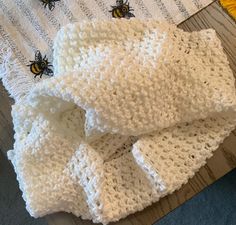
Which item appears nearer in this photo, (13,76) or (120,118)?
(120,118)

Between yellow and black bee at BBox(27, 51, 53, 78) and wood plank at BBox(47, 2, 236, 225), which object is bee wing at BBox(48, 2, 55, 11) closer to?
yellow and black bee at BBox(27, 51, 53, 78)

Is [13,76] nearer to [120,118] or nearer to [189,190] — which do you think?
[120,118]

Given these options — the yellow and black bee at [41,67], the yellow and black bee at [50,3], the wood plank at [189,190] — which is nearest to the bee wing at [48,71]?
the yellow and black bee at [41,67]

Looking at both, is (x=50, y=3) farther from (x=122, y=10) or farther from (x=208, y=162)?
(x=208, y=162)

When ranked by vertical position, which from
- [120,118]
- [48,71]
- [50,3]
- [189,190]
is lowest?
[189,190]

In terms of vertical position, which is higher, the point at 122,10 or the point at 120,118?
the point at 122,10

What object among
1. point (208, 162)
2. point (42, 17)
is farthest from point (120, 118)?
point (42, 17)

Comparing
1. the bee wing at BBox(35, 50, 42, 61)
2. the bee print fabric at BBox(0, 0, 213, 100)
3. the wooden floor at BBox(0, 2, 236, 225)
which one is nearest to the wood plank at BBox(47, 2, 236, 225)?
Answer: the wooden floor at BBox(0, 2, 236, 225)

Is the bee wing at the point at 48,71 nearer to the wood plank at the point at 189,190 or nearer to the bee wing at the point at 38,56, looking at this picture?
the bee wing at the point at 38,56
